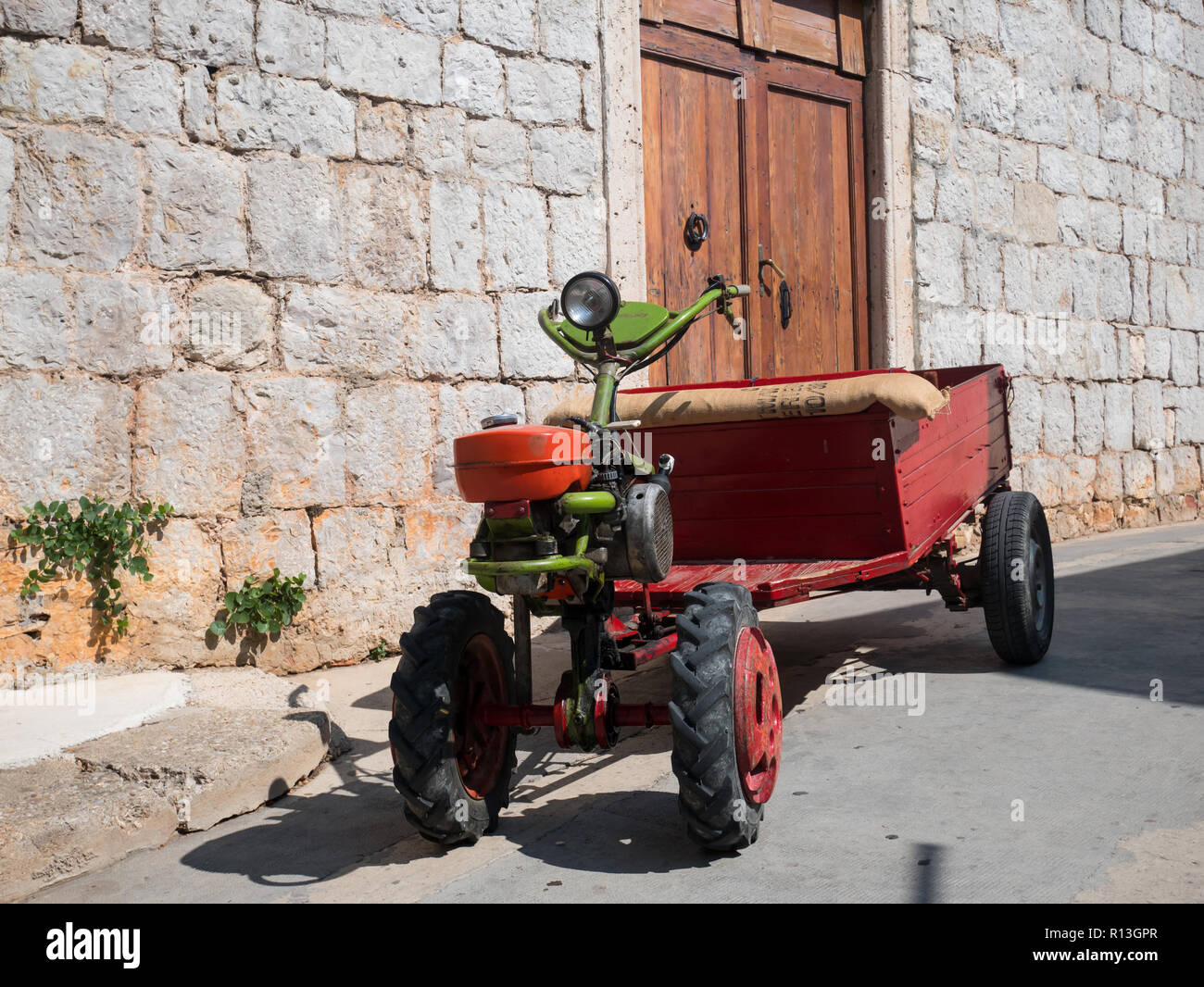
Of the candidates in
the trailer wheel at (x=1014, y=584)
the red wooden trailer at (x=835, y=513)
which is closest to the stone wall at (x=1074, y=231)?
the trailer wheel at (x=1014, y=584)

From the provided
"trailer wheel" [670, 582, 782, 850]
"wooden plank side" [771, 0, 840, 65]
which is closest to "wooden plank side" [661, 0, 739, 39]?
"wooden plank side" [771, 0, 840, 65]

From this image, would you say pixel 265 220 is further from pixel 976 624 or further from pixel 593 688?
pixel 976 624

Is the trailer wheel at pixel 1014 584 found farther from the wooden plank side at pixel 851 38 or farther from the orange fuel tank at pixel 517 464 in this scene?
the wooden plank side at pixel 851 38

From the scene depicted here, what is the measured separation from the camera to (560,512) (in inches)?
109

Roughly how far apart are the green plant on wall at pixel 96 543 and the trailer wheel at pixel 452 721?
7.03 ft

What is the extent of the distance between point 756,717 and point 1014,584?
2.01 meters

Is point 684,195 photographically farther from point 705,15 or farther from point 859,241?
point 859,241

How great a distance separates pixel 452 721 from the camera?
283 cm

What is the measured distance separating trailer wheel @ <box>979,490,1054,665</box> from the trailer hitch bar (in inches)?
82.5

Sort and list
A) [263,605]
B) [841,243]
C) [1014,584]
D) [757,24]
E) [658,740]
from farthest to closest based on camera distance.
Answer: [841,243], [757,24], [263,605], [1014,584], [658,740]

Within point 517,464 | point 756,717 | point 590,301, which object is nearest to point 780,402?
point 590,301

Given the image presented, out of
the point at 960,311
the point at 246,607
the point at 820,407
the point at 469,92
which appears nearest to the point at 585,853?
the point at 820,407

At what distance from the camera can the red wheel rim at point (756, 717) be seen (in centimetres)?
272

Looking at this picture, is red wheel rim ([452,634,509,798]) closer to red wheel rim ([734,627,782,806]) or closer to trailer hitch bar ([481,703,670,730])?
trailer hitch bar ([481,703,670,730])
